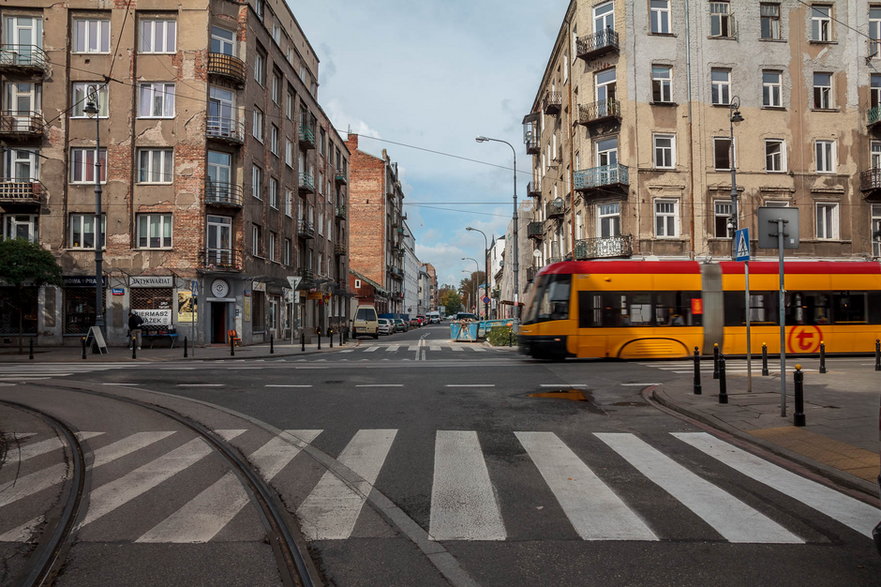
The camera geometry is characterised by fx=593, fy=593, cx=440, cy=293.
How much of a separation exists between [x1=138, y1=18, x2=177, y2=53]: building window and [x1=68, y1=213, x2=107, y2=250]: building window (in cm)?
839

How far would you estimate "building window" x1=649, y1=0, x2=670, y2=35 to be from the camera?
29.6 meters

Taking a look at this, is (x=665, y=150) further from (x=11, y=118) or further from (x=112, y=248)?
(x=11, y=118)

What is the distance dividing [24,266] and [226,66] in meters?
12.8

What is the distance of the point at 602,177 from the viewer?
29.4 m

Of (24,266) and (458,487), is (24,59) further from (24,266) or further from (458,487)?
(458,487)

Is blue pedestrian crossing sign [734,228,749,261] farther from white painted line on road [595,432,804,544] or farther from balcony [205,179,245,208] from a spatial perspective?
balcony [205,179,245,208]

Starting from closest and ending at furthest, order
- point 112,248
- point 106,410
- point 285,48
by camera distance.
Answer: point 106,410
point 112,248
point 285,48

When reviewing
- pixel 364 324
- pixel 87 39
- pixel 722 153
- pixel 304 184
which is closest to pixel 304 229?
pixel 304 184

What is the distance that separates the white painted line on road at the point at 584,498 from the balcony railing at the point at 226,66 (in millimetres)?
27112

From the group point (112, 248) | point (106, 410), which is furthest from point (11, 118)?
point (106, 410)

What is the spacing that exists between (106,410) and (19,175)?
80.5 feet

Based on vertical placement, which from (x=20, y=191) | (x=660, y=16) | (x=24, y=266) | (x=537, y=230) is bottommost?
(x=24, y=266)

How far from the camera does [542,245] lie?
45469 mm

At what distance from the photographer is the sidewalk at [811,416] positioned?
6094mm
